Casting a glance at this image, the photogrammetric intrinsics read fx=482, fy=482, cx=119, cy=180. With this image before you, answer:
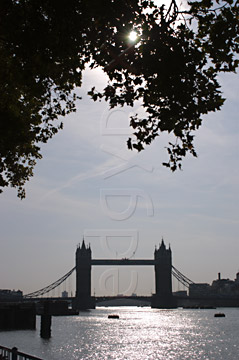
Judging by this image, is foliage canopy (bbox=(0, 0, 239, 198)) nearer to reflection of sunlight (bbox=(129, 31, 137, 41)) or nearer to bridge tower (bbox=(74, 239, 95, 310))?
reflection of sunlight (bbox=(129, 31, 137, 41))

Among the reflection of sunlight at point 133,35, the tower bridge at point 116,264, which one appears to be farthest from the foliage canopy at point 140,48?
the tower bridge at point 116,264

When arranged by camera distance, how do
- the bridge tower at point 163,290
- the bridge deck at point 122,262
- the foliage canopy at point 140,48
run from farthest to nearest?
the bridge tower at point 163,290
the bridge deck at point 122,262
the foliage canopy at point 140,48

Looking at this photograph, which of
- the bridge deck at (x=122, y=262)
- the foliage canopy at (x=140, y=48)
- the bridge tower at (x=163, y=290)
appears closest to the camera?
the foliage canopy at (x=140, y=48)

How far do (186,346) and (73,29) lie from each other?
186 ft

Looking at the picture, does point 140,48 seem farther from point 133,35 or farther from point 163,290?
point 163,290

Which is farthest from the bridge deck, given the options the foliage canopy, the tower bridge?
the foliage canopy

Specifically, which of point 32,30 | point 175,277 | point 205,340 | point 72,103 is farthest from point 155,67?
point 175,277

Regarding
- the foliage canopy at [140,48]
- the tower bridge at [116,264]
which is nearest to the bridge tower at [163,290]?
the tower bridge at [116,264]

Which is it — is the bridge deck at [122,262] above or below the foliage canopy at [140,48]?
above

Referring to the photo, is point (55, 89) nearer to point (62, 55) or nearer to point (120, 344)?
point (62, 55)

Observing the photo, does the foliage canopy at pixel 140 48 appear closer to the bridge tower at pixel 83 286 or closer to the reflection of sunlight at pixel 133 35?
the reflection of sunlight at pixel 133 35

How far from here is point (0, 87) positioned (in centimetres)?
1331

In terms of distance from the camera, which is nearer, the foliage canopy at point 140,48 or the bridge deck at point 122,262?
the foliage canopy at point 140,48

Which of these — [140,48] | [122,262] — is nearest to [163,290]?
[122,262]
